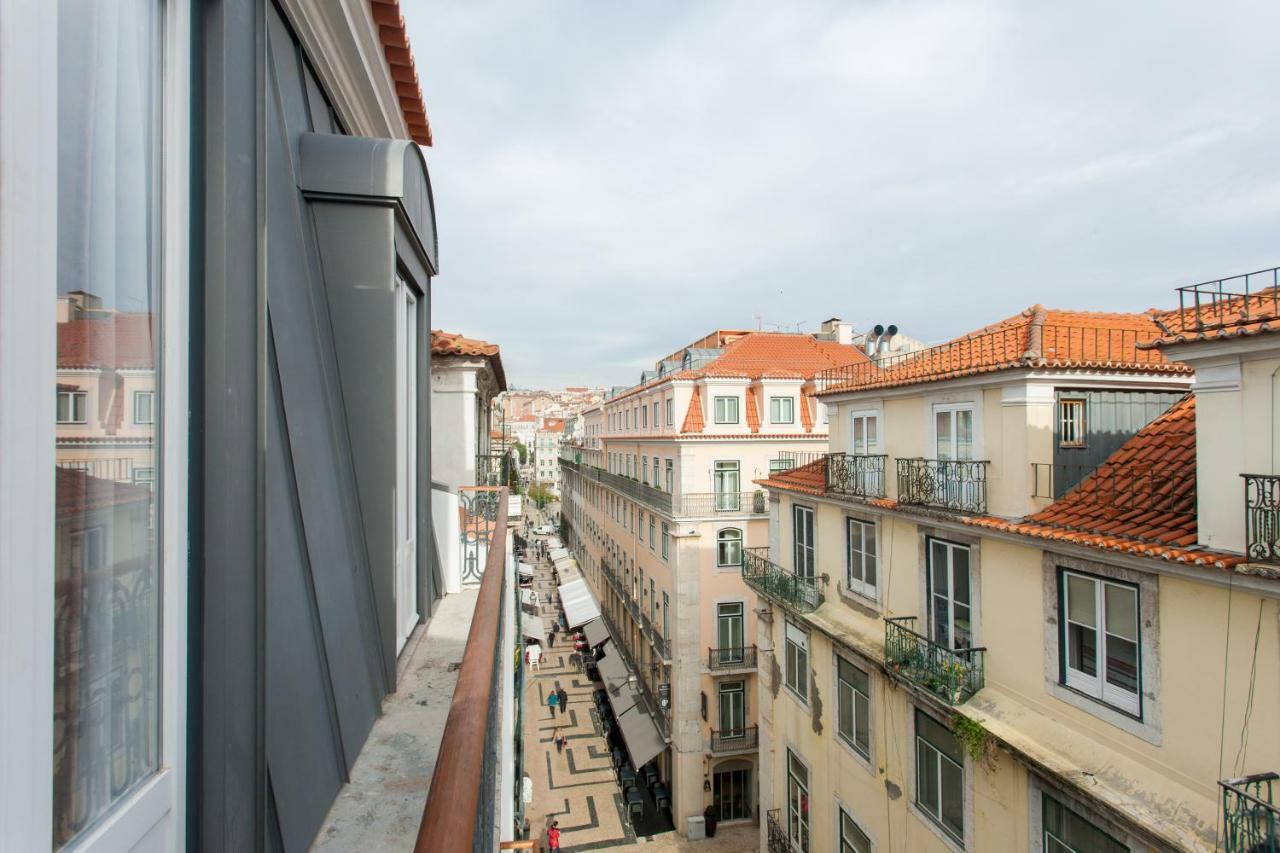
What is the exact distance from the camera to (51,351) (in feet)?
3.45

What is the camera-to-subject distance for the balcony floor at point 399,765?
2.28 meters

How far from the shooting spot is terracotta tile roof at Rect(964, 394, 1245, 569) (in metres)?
6.49

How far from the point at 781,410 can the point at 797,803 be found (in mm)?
13027

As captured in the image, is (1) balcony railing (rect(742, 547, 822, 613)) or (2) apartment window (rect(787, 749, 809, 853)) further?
(2) apartment window (rect(787, 749, 809, 853))

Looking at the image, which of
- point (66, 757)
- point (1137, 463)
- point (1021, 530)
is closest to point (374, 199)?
point (66, 757)

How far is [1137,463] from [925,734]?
16.6ft

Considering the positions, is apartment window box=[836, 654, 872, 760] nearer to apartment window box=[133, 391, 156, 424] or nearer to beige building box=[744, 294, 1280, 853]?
beige building box=[744, 294, 1280, 853]

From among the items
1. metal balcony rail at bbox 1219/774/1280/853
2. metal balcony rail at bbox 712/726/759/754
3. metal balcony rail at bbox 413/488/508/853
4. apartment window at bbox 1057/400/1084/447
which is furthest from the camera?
metal balcony rail at bbox 712/726/759/754

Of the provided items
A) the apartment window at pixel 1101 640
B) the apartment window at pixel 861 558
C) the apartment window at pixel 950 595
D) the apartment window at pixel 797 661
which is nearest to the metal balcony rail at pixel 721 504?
the apartment window at pixel 797 661

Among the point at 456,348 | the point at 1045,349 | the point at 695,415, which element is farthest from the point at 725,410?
the point at 456,348

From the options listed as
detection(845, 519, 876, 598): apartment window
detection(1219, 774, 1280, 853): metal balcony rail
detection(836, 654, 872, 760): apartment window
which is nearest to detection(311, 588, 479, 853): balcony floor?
detection(1219, 774, 1280, 853): metal balcony rail

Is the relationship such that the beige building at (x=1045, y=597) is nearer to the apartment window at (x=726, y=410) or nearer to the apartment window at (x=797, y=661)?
the apartment window at (x=797, y=661)

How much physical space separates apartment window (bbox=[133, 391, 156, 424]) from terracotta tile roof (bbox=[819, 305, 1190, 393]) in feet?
30.3

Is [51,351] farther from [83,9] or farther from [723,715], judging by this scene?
[723,715]
